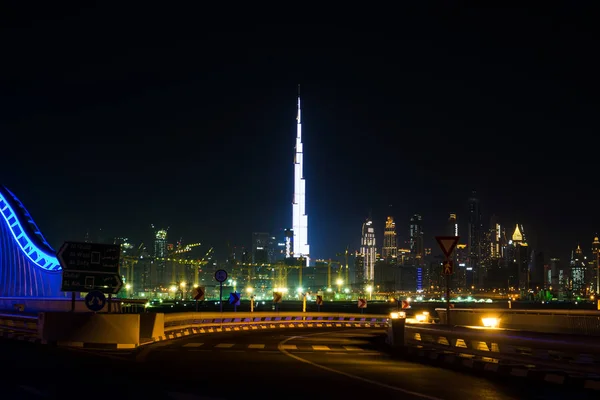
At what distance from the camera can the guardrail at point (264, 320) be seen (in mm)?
39138

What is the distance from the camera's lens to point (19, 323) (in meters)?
35.7

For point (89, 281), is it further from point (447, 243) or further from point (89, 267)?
point (447, 243)

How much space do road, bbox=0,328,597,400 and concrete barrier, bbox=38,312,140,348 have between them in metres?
2.06

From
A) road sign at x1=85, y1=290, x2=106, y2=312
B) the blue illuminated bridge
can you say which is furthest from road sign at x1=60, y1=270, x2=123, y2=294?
the blue illuminated bridge

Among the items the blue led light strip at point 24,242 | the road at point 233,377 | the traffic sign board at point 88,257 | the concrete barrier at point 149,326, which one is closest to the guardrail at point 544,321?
the concrete barrier at point 149,326

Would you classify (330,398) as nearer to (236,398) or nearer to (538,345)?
(236,398)

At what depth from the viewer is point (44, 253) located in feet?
341

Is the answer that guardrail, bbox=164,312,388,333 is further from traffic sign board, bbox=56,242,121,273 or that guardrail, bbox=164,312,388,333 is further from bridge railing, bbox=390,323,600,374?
bridge railing, bbox=390,323,600,374

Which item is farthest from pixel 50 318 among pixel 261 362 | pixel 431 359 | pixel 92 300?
pixel 431 359

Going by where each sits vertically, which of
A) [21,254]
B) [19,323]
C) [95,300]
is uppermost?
[21,254]

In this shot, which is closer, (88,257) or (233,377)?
(233,377)

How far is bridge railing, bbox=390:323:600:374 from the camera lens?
56.7 feet

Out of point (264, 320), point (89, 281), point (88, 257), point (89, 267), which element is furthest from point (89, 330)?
point (264, 320)

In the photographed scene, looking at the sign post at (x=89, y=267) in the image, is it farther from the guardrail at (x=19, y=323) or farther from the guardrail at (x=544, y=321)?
the guardrail at (x=544, y=321)
